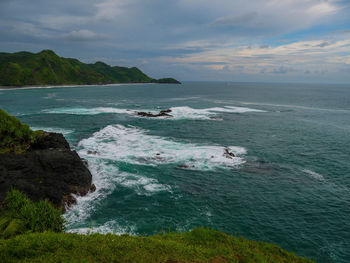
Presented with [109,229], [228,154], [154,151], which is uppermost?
[228,154]

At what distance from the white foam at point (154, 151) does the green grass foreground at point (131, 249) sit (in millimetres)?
20038

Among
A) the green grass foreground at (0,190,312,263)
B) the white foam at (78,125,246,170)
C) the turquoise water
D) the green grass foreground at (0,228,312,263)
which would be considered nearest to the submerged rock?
the white foam at (78,125,246,170)

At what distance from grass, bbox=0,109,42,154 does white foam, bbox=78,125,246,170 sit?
8.61m

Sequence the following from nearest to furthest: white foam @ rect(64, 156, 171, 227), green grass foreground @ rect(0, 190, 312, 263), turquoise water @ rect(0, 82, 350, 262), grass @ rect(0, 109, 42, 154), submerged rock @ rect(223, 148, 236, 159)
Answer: green grass foreground @ rect(0, 190, 312, 263), turquoise water @ rect(0, 82, 350, 262), white foam @ rect(64, 156, 171, 227), grass @ rect(0, 109, 42, 154), submerged rock @ rect(223, 148, 236, 159)

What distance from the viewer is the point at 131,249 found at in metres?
13.5

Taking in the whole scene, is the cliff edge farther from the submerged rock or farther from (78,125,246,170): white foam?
the submerged rock

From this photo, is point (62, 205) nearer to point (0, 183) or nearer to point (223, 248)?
point (0, 183)

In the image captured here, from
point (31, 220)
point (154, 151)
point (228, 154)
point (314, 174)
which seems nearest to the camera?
point (31, 220)

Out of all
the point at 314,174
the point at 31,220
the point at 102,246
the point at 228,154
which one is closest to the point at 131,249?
the point at 102,246

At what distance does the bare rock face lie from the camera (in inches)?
951

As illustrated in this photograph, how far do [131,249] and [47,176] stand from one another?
18907 mm

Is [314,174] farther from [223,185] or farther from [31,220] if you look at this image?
[31,220]

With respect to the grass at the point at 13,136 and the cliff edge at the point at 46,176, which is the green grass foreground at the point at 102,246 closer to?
the cliff edge at the point at 46,176

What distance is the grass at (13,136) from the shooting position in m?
32.8
